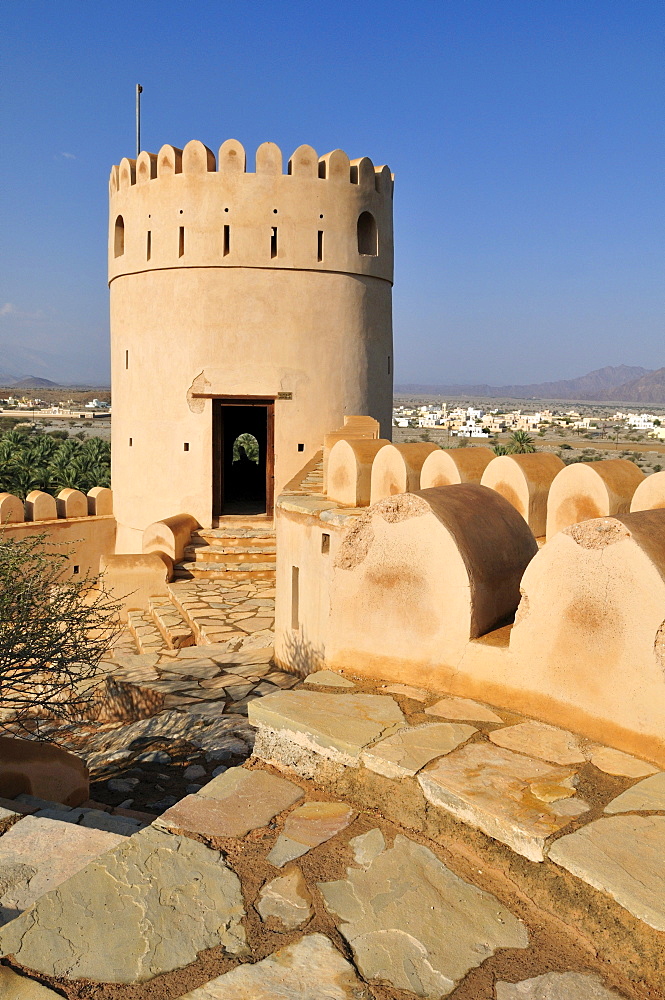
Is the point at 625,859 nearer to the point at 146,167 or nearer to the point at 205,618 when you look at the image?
the point at 205,618

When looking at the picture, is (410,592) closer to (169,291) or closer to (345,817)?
(345,817)

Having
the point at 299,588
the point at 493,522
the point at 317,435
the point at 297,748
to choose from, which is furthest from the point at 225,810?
the point at 317,435

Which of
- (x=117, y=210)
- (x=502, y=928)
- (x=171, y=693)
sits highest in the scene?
(x=117, y=210)

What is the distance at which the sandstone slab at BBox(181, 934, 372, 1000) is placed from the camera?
1.70 m

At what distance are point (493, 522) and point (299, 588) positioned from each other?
8.59ft

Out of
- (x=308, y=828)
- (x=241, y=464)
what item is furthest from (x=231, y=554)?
(x=308, y=828)

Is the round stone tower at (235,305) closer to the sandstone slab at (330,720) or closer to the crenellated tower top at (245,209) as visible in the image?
the crenellated tower top at (245,209)

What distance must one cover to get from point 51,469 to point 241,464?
5.40 m

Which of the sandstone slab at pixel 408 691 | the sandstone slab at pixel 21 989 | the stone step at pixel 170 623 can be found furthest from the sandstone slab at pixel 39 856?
the stone step at pixel 170 623

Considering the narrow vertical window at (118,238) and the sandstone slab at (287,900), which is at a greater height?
the narrow vertical window at (118,238)

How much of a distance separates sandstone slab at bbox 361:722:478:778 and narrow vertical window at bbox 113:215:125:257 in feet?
35.9

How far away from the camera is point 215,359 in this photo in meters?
11.0

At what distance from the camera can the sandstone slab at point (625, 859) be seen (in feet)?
6.02

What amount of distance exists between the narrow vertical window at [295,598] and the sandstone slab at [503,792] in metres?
3.32
